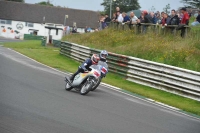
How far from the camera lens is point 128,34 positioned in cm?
3098

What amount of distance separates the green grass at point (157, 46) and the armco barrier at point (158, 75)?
3.83 feet

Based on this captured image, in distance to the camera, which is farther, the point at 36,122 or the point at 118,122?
the point at 118,122

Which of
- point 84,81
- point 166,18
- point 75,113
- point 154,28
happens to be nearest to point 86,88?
point 84,81

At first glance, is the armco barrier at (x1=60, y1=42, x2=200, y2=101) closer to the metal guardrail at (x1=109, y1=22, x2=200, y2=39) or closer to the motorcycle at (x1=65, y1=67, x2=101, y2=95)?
the metal guardrail at (x1=109, y1=22, x2=200, y2=39)

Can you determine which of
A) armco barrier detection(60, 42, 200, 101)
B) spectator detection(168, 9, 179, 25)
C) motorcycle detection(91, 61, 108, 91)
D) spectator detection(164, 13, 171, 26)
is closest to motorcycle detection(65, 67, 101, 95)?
motorcycle detection(91, 61, 108, 91)

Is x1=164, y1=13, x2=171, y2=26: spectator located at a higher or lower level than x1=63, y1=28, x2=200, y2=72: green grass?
higher

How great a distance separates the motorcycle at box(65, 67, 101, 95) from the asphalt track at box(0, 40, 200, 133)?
271 millimetres

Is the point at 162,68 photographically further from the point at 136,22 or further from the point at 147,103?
the point at 136,22

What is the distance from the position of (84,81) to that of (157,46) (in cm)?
988

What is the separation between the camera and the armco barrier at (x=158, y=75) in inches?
727

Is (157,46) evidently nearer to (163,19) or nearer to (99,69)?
(163,19)

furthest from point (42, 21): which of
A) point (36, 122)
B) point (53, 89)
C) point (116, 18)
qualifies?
point (36, 122)

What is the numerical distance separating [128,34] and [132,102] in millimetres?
15524

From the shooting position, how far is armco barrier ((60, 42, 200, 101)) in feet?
60.6
